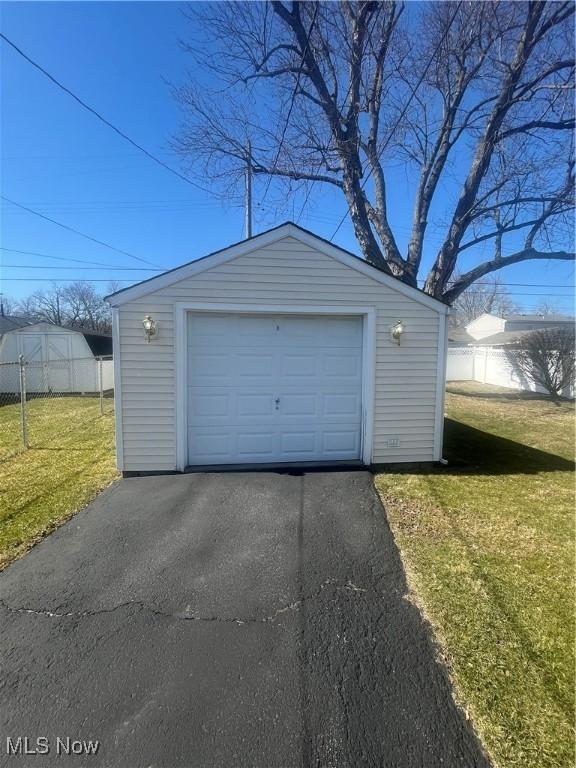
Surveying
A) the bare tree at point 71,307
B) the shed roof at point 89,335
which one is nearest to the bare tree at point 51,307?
the bare tree at point 71,307

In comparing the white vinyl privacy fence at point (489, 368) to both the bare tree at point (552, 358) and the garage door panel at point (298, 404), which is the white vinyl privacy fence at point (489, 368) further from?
the garage door panel at point (298, 404)

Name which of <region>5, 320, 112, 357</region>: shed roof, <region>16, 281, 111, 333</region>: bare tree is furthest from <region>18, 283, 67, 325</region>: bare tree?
<region>5, 320, 112, 357</region>: shed roof

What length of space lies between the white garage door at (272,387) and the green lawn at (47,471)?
5.43 ft

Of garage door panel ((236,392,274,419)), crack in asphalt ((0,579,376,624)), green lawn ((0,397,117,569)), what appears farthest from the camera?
garage door panel ((236,392,274,419))

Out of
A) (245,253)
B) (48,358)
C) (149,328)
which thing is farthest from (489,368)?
(48,358)

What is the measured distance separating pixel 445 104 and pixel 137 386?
12762mm

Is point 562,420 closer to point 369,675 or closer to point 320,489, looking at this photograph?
point 320,489

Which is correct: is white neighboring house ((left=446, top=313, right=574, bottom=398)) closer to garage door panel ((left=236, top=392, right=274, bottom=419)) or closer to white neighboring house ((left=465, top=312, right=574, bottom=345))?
white neighboring house ((left=465, top=312, right=574, bottom=345))

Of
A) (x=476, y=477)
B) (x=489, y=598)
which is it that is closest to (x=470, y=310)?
(x=476, y=477)

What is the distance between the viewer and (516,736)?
1.69 meters

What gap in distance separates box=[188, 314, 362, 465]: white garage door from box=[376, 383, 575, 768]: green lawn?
1.39m

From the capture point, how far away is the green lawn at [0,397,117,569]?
147 inches

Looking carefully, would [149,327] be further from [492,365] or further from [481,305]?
[481,305]

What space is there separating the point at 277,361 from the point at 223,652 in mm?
3966
